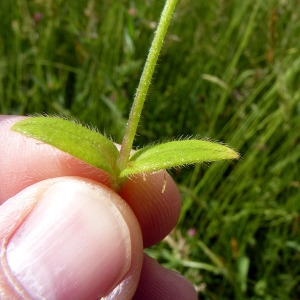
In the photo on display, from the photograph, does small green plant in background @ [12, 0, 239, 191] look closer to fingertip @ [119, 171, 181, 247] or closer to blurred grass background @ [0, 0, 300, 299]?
fingertip @ [119, 171, 181, 247]

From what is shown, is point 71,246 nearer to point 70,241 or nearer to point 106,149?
point 70,241

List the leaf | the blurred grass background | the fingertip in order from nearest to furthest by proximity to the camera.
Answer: the leaf → the fingertip → the blurred grass background

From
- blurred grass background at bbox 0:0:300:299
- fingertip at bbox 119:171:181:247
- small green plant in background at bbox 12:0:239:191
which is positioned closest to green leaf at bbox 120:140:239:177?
small green plant in background at bbox 12:0:239:191

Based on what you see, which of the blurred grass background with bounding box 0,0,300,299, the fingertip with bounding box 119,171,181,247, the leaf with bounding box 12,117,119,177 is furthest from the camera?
the blurred grass background with bounding box 0,0,300,299

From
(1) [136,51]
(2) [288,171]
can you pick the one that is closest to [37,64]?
(1) [136,51]

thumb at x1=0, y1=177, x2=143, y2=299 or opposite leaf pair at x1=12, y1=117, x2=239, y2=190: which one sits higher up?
opposite leaf pair at x1=12, y1=117, x2=239, y2=190

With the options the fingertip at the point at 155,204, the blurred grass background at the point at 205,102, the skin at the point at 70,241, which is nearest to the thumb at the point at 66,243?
the skin at the point at 70,241

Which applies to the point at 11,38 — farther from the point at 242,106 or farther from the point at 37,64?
the point at 242,106

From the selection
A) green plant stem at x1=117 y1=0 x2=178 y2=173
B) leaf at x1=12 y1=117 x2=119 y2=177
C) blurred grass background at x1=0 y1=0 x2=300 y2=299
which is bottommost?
blurred grass background at x1=0 y1=0 x2=300 y2=299


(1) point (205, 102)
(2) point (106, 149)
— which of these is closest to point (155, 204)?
(2) point (106, 149)
